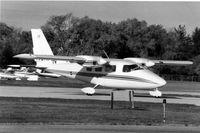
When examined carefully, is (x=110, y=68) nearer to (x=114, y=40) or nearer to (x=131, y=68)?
(x=131, y=68)

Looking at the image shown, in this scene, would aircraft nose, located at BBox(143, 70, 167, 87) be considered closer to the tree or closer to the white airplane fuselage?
the white airplane fuselage

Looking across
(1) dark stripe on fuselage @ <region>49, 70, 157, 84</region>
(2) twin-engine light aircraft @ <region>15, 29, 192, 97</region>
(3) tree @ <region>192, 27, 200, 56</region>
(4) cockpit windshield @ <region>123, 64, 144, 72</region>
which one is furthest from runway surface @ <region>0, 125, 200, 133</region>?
(3) tree @ <region>192, 27, 200, 56</region>

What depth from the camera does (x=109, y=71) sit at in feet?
113

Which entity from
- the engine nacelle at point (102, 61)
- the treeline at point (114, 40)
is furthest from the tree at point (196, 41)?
the engine nacelle at point (102, 61)

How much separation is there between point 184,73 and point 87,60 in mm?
74432

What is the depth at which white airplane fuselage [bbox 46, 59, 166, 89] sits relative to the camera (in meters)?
32.4

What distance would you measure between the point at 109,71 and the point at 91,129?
1818cm

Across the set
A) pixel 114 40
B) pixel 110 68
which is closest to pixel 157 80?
pixel 110 68

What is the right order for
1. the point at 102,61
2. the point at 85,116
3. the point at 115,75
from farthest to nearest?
the point at 102,61 → the point at 115,75 → the point at 85,116

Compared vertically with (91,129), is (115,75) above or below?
above

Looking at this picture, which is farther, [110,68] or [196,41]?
[196,41]

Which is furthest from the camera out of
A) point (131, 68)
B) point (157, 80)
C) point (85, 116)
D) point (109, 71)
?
point (109, 71)

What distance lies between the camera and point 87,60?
114ft

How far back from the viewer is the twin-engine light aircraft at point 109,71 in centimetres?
3261
